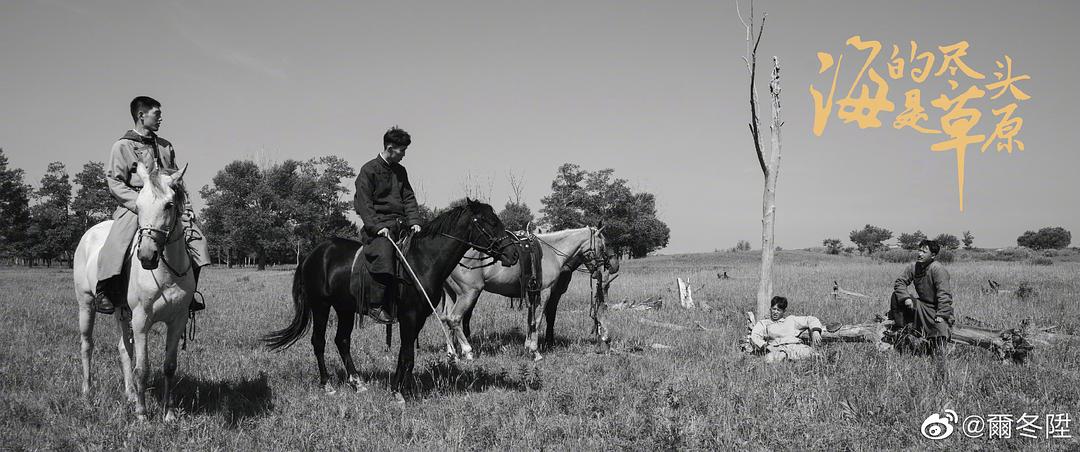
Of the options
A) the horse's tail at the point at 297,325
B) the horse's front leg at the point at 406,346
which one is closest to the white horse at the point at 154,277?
the horse's tail at the point at 297,325

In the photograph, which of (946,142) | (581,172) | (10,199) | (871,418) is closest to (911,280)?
(946,142)

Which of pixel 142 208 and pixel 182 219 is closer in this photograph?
pixel 142 208

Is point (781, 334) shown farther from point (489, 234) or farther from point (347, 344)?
point (347, 344)

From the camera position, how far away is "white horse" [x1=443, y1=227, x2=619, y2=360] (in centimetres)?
901

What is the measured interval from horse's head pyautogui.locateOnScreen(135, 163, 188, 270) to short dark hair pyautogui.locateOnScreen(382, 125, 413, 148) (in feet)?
7.23

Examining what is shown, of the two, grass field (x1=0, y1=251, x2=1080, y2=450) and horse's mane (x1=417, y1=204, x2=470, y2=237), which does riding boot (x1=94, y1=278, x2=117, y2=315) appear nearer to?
grass field (x1=0, y1=251, x2=1080, y2=450)

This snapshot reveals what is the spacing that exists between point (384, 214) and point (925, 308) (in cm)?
842

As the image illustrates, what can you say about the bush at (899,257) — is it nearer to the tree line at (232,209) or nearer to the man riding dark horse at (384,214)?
the tree line at (232,209)

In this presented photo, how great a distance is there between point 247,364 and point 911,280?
10421 millimetres

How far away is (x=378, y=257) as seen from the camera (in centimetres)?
585

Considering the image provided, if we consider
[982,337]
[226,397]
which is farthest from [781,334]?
[226,397]

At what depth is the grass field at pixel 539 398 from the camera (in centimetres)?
469

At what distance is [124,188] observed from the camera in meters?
4.95

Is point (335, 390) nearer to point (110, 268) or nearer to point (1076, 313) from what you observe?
point (110, 268)
